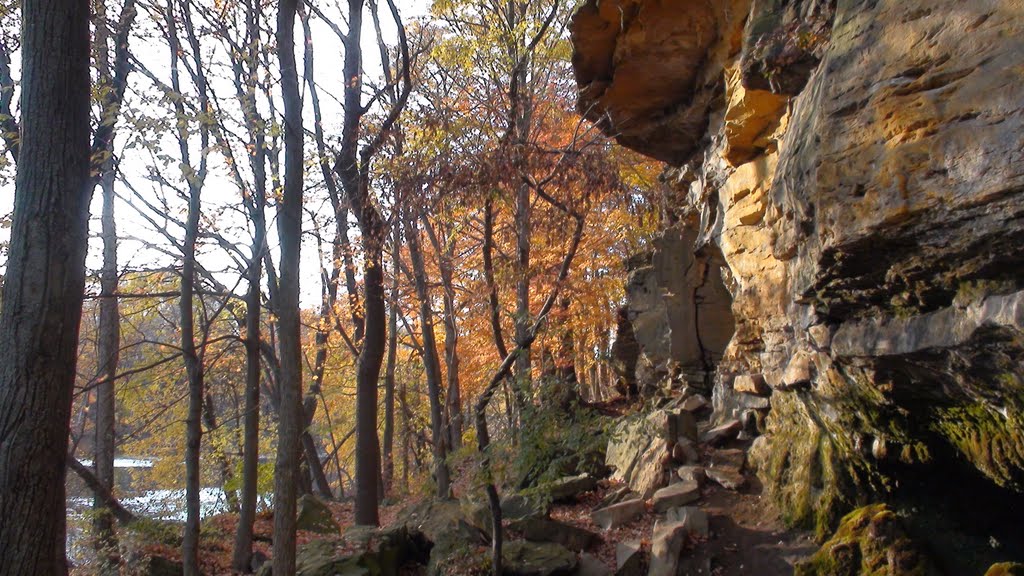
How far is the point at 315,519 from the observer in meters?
11.5

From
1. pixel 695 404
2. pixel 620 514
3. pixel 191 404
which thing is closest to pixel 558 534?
pixel 620 514

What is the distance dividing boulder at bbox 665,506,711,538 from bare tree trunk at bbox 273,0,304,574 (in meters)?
4.28

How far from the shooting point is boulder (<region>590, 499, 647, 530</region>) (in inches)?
355

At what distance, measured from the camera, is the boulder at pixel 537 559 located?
7.58 metres

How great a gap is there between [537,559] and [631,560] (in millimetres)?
1046

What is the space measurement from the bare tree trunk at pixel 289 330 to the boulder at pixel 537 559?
93.3 inches

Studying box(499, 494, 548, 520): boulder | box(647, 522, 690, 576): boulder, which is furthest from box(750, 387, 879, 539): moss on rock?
box(499, 494, 548, 520): boulder

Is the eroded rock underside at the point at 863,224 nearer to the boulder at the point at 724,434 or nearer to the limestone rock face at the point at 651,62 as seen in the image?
the limestone rock face at the point at 651,62

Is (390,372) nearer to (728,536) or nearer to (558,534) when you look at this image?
(558,534)

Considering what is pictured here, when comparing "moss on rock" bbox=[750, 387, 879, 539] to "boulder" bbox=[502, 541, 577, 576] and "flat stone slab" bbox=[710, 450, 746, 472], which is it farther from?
"boulder" bbox=[502, 541, 577, 576]

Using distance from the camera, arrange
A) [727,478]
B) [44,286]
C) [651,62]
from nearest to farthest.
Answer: [44,286] → [727,478] → [651,62]

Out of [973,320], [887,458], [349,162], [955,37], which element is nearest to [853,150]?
[955,37]

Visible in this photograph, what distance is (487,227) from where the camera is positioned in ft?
34.4

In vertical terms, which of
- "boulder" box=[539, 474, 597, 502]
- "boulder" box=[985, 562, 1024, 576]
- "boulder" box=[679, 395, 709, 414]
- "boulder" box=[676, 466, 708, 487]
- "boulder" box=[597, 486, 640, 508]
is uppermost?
"boulder" box=[679, 395, 709, 414]
